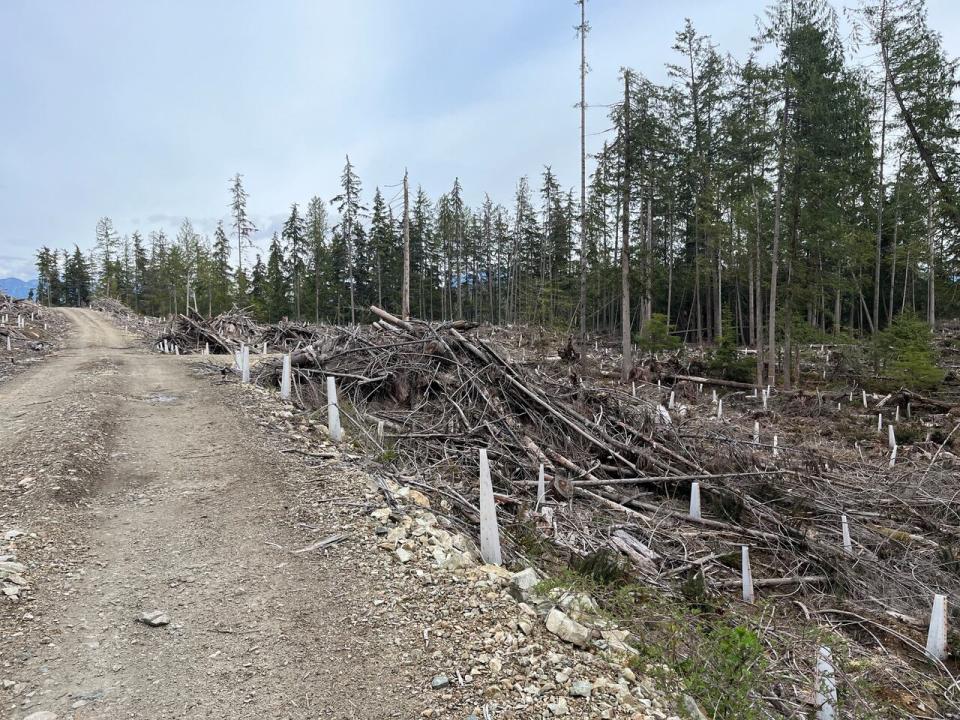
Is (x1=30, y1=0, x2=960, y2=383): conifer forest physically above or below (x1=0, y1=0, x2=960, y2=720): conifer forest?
above

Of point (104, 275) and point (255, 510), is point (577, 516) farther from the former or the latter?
point (104, 275)

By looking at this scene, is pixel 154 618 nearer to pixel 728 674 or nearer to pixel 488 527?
pixel 488 527

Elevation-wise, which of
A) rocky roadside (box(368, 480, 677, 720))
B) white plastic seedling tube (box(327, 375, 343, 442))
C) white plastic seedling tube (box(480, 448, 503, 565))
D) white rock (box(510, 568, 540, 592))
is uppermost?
white plastic seedling tube (box(327, 375, 343, 442))

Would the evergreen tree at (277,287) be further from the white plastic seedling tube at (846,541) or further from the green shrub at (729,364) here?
the white plastic seedling tube at (846,541)

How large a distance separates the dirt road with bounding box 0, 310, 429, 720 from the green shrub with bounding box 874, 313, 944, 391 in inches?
856

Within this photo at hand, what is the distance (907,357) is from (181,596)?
23.6m

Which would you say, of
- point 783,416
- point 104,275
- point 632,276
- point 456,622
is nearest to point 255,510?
point 456,622

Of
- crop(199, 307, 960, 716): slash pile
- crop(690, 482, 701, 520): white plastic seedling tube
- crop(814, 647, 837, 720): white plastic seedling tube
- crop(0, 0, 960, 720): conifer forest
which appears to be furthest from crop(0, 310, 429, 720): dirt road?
crop(690, 482, 701, 520): white plastic seedling tube

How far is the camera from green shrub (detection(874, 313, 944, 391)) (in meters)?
17.9

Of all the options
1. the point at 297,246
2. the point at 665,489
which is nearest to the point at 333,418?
the point at 665,489

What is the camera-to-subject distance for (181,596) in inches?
142

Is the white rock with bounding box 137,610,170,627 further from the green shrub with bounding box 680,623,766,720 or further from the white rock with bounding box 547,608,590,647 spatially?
the green shrub with bounding box 680,623,766,720

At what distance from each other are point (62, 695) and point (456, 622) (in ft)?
7.33

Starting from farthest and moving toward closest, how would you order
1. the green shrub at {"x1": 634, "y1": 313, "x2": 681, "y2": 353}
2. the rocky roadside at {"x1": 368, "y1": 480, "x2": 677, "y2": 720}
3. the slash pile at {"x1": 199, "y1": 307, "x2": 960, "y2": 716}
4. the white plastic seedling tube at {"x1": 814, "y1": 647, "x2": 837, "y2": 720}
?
the green shrub at {"x1": 634, "y1": 313, "x2": 681, "y2": 353}, the slash pile at {"x1": 199, "y1": 307, "x2": 960, "y2": 716}, the white plastic seedling tube at {"x1": 814, "y1": 647, "x2": 837, "y2": 720}, the rocky roadside at {"x1": 368, "y1": 480, "x2": 677, "y2": 720}
